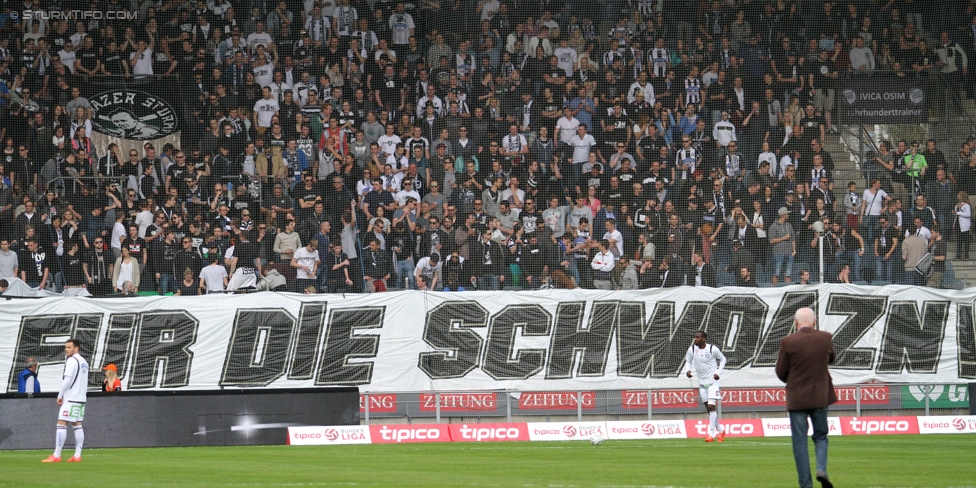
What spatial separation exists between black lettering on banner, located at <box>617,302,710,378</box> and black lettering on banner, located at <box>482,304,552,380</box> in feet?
5.53

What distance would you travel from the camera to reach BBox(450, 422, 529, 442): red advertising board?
23.7 meters

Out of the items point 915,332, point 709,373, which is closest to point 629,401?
point 709,373

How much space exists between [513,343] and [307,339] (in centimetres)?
442

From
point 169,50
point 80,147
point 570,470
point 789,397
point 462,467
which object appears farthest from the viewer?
point 169,50

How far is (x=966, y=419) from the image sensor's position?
79.5 feet

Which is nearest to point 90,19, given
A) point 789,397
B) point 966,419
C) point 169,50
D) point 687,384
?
point 169,50

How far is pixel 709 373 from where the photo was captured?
23.1 meters

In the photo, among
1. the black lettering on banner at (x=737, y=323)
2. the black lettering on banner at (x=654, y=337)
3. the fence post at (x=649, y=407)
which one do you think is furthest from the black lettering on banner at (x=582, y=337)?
the black lettering on banner at (x=737, y=323)

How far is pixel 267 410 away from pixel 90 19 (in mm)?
14123

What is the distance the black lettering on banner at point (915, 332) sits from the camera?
1088 inches

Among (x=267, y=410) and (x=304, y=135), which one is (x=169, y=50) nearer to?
(x=304, y=135)

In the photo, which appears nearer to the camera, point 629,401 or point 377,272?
point 629,401

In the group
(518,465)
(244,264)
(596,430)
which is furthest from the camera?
A: (244,264)

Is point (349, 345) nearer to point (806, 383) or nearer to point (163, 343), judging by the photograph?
point (163, 343)
